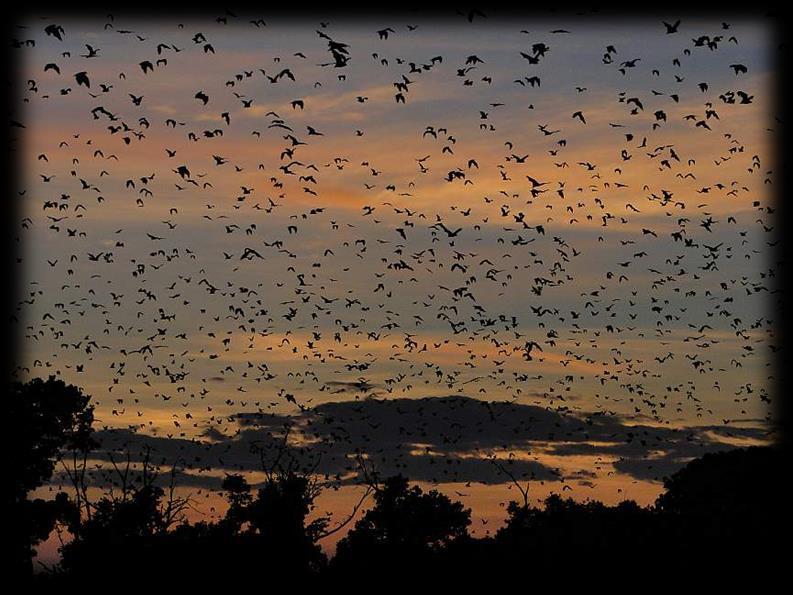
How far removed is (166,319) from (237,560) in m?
15.8

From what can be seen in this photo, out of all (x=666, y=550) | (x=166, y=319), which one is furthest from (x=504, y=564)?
(x=166, y=319)

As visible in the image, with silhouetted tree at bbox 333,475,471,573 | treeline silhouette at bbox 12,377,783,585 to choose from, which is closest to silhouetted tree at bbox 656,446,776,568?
treeline silhouette at bbox 12,377,783,585

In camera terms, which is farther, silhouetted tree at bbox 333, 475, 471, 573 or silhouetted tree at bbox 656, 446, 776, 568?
silhouetted tree at bbox 333, 475, 471, 573

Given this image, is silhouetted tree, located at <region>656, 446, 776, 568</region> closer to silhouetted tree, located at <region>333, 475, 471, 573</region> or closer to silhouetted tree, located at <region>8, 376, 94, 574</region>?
silhouetted tree, located at <region>333, 475, 471, 573</region>

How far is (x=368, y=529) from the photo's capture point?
7725 cm

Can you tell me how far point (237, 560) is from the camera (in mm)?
56375

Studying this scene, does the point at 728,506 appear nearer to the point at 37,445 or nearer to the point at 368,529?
the point at 368,529

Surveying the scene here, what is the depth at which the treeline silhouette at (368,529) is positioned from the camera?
51.6 m

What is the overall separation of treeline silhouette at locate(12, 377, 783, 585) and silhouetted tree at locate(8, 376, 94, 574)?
73 mm

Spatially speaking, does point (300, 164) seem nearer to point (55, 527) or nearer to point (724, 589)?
point (724, 589)

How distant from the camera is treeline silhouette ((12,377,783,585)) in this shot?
51.6 m

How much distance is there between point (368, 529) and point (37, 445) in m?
24.7

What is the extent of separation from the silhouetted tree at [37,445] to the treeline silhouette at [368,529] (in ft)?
0.24

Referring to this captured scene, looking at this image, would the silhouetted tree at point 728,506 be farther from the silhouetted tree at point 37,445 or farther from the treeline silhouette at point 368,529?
the silhouetted tree at point 37,445
